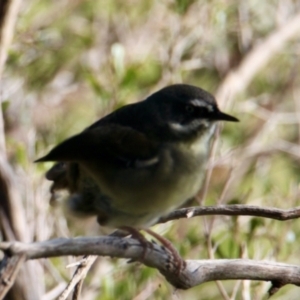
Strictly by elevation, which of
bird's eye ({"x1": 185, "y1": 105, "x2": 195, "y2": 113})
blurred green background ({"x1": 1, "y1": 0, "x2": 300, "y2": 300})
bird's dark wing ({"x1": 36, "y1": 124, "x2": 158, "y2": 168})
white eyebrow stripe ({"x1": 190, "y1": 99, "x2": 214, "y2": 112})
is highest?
white eyebrow stripe ({"x1": 190, "y1": 99, "x2": 214, "y2": 112})

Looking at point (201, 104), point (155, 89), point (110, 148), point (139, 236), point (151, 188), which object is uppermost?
point (201, 104)

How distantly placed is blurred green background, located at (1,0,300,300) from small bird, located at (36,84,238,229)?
918mm

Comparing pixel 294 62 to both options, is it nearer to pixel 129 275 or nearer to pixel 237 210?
pixel 129 275

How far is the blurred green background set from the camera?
4809 millimetres

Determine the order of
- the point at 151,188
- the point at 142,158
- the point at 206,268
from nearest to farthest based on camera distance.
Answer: the point at 206,268 < the point at 151,188 < the point at 142,158

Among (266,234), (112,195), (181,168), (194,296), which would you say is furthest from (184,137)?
(194,296)

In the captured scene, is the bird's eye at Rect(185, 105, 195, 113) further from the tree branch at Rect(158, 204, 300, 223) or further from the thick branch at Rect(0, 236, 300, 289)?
the thick branch at Rect(0, 236, 300, 289)

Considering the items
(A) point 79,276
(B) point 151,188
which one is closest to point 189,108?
(B) point 151,188

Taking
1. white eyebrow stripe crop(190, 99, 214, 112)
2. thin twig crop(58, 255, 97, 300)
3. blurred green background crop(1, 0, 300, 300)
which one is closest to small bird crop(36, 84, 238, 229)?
white eyebrow stripe crop(190, 99, 214, 112)

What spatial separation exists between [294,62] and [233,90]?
3.44ft

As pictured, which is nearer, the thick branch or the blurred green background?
the thick branch

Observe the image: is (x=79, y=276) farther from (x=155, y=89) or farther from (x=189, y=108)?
(x=155, y=89)

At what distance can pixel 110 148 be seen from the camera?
357cm

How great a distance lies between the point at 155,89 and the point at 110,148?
7.85ft
